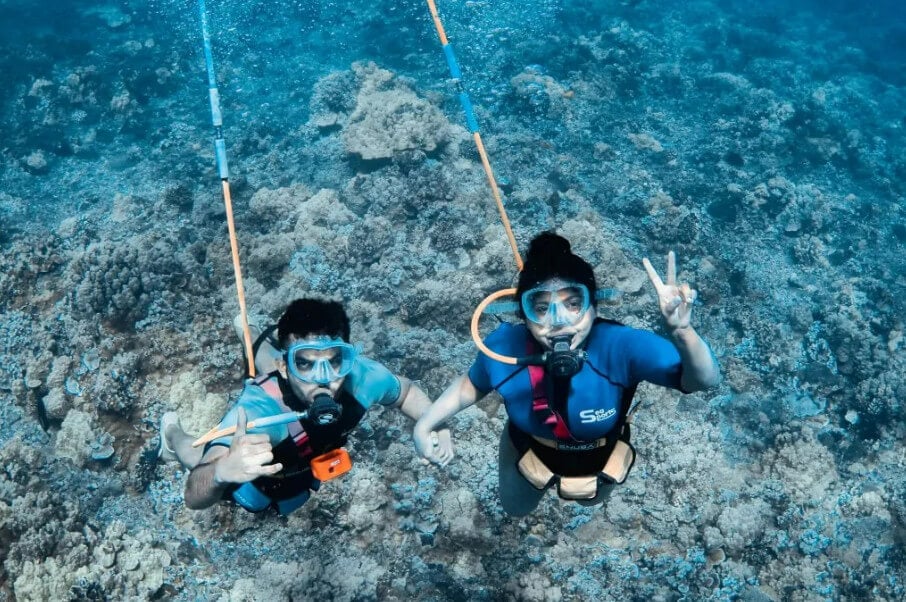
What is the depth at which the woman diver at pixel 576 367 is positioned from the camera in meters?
2.31

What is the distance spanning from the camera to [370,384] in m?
3.47

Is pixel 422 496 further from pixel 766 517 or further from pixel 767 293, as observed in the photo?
pixel 767 293

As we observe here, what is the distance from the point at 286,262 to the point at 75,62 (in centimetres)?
1170

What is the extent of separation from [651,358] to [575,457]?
2.63ft

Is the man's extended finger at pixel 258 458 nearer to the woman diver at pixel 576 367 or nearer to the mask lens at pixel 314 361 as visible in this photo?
the mask lens at pixel 314 361

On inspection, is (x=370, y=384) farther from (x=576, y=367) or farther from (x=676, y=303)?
(x=676, y=303)

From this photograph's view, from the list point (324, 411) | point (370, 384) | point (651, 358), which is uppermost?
point (651, 358)

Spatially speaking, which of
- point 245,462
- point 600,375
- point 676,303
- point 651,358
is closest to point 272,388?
point 245,462

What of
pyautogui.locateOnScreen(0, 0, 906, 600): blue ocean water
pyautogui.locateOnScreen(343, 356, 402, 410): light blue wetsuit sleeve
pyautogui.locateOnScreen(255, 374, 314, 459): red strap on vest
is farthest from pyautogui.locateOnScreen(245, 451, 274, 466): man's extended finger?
pyautogui.locateOnScreen(0, 0, 906, 600): blue ocean water

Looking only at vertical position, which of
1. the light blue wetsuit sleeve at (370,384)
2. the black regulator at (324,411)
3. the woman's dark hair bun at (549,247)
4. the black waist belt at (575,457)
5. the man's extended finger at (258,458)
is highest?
the woman's dark hair bun at (549,247)

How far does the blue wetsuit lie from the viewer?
9.82 feet

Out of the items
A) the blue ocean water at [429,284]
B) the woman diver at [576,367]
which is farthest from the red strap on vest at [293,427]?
the blue ocean water at [429,284]

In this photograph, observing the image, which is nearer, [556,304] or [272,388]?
[556,304]

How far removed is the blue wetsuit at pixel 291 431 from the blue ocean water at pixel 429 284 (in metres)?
1.81
